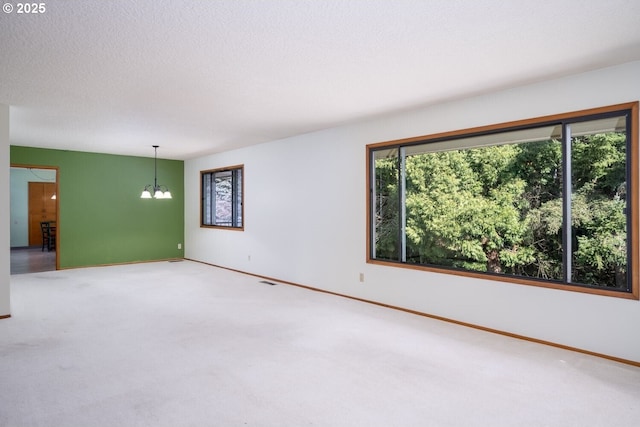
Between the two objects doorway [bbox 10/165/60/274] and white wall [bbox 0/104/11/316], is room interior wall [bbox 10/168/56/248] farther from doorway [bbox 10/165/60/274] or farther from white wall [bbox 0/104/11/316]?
white wall [bbox 0/104/11/316]

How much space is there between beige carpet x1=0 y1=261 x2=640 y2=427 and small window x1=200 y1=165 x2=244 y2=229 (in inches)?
126

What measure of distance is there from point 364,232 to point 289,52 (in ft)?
9.03

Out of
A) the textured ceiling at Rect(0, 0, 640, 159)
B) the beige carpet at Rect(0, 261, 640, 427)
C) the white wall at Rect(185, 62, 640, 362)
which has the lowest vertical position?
the beige carpet at Rect(0, 261, 640, 427)

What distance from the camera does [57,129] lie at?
18.0 ft

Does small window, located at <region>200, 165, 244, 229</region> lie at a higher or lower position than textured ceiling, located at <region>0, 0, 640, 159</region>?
lower

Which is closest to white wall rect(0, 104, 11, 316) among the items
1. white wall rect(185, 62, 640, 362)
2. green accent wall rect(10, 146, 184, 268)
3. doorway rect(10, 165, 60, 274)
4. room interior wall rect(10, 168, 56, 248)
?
green accent wall rect(10, 146, 184, 268)

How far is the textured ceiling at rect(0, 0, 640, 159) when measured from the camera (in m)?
2.20

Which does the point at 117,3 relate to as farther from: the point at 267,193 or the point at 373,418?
the point at 267,193

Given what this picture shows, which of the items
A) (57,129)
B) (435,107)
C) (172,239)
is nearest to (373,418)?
(435,107)

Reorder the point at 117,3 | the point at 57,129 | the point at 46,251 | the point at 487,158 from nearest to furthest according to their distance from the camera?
the point at 117,3, the point at 57,129, the point at 487,158, the point at 46,251

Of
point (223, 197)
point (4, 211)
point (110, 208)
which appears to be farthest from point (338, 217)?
point (110, 208)

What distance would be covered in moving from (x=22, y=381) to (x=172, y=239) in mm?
6383

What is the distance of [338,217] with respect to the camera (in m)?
5.34

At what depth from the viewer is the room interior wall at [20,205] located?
11.2 meters
